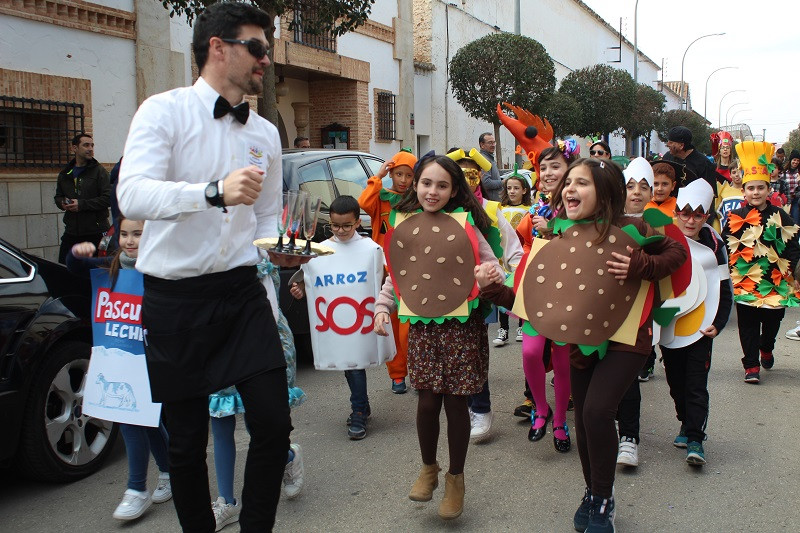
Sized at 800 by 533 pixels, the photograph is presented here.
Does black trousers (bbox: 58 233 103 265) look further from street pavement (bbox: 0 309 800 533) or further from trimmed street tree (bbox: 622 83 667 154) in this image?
trimmed street tree (bbox: 622 83 667 154)

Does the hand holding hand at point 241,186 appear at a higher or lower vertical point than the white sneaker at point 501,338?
higher

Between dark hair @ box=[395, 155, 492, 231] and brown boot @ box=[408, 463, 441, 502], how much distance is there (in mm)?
1184

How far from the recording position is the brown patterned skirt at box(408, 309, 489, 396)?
3.87 meters

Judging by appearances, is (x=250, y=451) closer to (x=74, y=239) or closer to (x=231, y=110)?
(x=231, y=110)

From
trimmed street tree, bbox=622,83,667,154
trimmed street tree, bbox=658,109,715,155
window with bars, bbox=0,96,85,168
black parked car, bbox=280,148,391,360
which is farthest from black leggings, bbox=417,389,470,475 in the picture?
trimmed street tree, bbox=658,109,715,155

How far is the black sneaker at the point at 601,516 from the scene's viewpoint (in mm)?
3600

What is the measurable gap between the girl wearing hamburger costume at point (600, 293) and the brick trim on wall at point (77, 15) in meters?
9.18

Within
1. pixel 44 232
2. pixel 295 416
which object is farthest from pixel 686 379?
pixel 44 232

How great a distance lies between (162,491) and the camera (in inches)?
165

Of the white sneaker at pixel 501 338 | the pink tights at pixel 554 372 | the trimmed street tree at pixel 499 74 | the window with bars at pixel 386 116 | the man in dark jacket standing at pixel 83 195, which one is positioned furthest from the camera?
the trimmed street tree at pixel 499 74

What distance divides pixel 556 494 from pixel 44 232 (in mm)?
8648

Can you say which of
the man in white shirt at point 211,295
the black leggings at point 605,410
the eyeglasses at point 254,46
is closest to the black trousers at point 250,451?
the man in white shirt at point 211,295

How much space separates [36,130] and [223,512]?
8707 millimetres

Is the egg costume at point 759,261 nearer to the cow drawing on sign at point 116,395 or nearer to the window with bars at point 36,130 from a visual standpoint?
the cow drawing on sign at point 116,395
